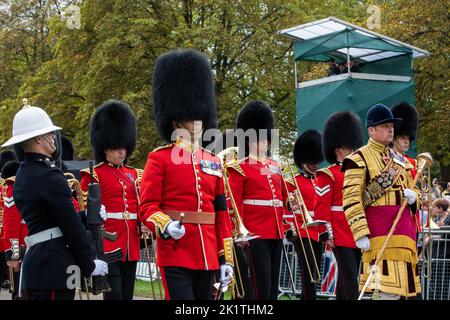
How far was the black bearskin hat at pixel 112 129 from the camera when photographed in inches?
313

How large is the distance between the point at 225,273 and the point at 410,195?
178 centimetres

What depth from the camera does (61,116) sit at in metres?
23.6

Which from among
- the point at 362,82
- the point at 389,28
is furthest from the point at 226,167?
the point at 389,28

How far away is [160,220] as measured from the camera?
510 centimetres

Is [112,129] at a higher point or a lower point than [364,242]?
higher

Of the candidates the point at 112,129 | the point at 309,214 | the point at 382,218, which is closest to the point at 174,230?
the point at 382,218

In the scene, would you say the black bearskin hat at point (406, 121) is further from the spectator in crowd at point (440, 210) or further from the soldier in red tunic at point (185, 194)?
the soldier in red tunic at point (185, 194)

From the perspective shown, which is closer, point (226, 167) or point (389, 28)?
point (226, 167)

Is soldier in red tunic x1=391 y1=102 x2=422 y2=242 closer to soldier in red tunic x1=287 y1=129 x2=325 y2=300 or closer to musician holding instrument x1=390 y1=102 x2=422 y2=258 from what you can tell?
musician holding instrument x1=390 y1=102 x2=422 y2=258

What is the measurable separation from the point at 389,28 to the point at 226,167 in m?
12.7

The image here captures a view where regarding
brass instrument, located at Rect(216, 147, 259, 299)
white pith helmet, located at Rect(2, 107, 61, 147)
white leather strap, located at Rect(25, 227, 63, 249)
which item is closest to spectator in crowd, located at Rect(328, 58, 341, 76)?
brass instrument, located at Rect(216, 147, 259, 299)

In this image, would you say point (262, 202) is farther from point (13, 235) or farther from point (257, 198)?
point (13, 235)

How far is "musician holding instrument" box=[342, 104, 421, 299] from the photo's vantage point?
641cm
